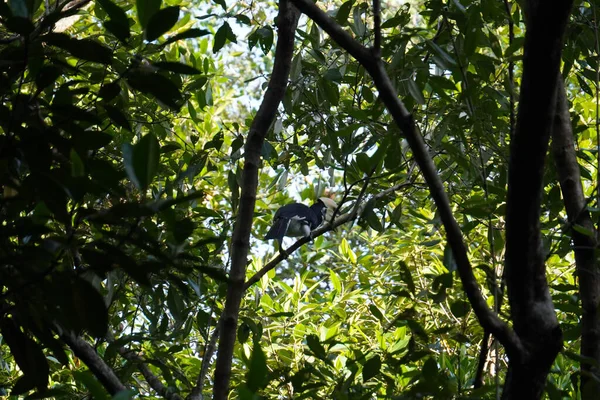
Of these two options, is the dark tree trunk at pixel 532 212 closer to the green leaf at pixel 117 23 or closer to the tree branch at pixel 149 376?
the green leaf at pixel 117 23

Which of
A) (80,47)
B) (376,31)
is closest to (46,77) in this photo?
(80,47)

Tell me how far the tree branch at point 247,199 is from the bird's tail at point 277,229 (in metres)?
1.22

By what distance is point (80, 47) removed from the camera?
90cm

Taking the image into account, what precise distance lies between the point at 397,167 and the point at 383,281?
1565mm

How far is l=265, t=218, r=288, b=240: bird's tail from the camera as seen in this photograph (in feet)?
9.05

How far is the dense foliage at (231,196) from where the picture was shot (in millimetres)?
824

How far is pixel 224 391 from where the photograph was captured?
1.28 metres

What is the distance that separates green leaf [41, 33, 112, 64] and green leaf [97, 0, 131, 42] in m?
0.03

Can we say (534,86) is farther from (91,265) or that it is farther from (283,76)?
(283,76)

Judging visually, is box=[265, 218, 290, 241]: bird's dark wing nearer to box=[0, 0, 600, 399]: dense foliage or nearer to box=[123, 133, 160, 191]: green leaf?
box=[0, 0, 600, 399]: dense foliage

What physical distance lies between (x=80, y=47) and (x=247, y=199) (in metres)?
0.60

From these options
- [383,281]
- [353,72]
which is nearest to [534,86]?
[353,72]

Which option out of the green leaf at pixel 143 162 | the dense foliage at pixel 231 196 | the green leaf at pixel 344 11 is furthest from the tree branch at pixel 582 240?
the green leaf at pixel 143 162

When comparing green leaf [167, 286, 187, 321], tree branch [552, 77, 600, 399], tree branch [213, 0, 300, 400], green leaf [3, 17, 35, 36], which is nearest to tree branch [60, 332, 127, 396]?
green leaf [167, 286, 187, 321]
